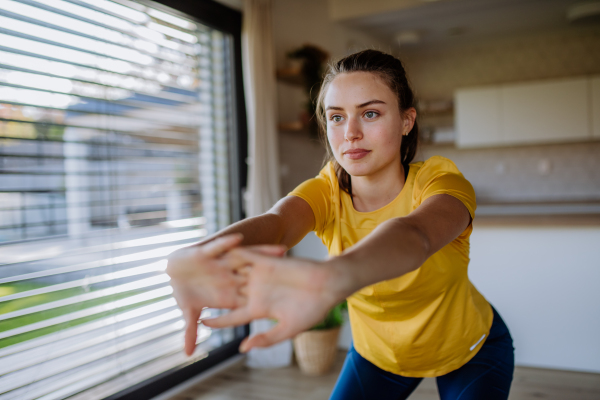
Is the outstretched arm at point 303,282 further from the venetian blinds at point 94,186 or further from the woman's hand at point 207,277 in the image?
the venetian blinds at point 94,186

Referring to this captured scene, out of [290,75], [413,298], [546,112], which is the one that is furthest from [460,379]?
[546,112]

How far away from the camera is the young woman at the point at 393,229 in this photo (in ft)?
3.27

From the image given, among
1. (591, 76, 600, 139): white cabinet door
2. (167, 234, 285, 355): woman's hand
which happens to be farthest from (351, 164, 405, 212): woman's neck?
(591, 76, 600, 139): white cabinet door

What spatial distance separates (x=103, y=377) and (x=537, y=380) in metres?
2.43

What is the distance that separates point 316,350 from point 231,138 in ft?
4.96

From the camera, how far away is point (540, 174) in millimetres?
5113

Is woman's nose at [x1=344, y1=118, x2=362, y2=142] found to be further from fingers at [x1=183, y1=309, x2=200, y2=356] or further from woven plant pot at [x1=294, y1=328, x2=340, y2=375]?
woven plant pot at [x1=294, y1=328, x2=340, y2=375]

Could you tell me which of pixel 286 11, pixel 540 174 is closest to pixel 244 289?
pixel 286 11

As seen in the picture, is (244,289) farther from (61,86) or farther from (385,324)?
(61,86)

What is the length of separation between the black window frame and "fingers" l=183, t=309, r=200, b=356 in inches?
77.1

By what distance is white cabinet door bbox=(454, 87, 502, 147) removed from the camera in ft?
15.9

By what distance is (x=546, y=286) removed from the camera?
2889 mm

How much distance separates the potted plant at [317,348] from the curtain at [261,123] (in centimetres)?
Result: 18

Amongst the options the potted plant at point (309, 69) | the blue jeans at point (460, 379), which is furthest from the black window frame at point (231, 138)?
the blue jeans at point (460, 379)
